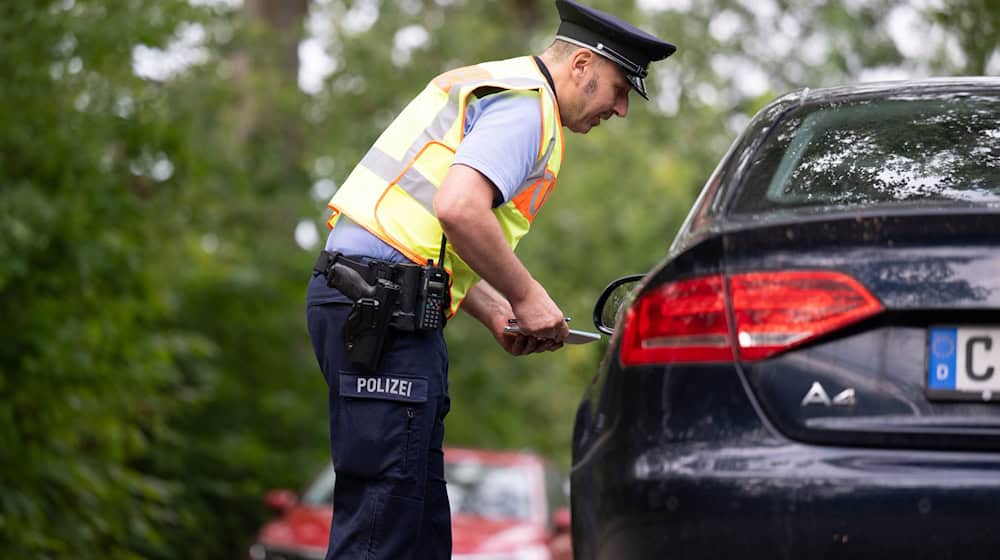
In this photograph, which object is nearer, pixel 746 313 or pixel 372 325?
pixel 746 313

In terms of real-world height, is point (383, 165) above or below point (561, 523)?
below

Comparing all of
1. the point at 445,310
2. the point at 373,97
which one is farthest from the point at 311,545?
the point at 373,97

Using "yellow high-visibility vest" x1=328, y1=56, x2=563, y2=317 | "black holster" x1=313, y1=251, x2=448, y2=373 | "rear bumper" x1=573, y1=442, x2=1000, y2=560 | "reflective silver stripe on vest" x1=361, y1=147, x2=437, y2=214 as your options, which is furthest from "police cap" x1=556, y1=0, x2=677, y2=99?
"rear bumper" x1=573, y1=442, x2=1000, y2=560

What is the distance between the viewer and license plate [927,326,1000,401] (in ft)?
8.17

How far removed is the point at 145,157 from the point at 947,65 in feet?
16.5

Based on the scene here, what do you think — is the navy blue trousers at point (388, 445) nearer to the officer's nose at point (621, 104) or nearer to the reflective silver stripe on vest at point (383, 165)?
the reflective silver stripe on vest at point (383, 165)

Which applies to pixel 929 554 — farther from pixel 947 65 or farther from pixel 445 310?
pixel 947 65

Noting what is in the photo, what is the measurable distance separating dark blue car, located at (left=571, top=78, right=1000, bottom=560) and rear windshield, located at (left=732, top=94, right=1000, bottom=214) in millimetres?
231

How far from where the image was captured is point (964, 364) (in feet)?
8.19

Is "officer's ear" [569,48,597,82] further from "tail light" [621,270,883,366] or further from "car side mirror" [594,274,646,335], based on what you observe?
"tail light" [621,270,883,366]

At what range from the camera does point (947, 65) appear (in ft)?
29.6

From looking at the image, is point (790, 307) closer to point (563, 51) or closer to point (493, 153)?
point (493, 153)

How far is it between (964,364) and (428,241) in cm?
143

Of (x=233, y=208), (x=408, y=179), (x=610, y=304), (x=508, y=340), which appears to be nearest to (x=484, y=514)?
(x=233, y=208)
